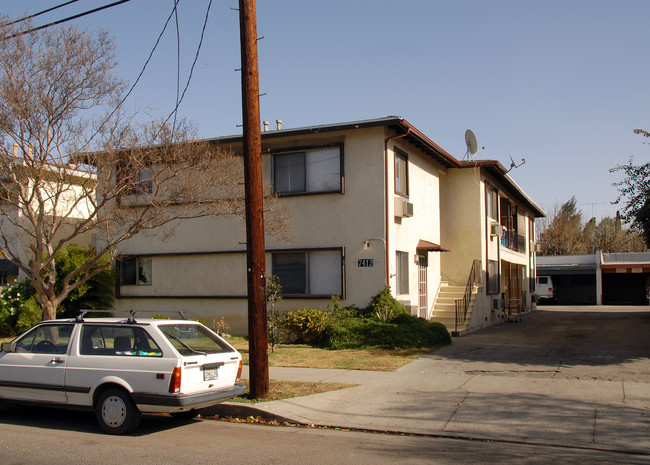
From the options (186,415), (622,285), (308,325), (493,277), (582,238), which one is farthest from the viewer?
(582,238)

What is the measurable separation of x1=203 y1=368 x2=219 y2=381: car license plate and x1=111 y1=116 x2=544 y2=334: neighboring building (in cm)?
718

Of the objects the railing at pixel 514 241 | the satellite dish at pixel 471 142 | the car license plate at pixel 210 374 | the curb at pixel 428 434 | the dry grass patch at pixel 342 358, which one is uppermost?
the satellite dish at pixel 471 142

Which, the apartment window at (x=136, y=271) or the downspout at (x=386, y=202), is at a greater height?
the downspout at (x=386, y=202)

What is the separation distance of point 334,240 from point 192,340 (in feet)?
30.8

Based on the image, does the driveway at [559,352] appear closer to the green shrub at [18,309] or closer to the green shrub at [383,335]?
the green shrub at [383,335]

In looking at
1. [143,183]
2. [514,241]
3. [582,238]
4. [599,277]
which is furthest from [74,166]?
[582,238]

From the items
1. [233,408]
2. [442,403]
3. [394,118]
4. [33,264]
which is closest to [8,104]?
[33,264]

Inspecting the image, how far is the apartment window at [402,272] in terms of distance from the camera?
18.3 m

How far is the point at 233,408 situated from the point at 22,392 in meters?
2.91

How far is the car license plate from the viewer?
8391 millimetres

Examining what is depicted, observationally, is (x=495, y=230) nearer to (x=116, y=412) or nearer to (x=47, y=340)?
(x=47, y=340)

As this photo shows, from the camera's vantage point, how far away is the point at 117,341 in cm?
855

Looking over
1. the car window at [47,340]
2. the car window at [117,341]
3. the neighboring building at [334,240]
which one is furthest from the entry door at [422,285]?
the car window at [47,340]

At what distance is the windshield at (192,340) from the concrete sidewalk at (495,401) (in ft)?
3.55
